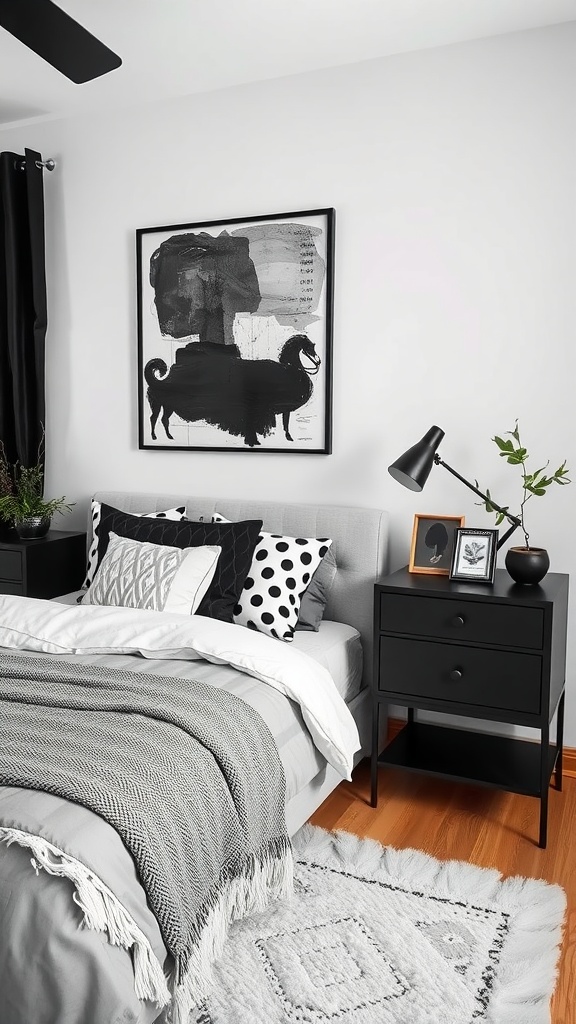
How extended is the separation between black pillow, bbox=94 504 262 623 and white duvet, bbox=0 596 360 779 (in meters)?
0.28

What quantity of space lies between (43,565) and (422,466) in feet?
5.50

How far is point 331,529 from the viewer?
3.03 m

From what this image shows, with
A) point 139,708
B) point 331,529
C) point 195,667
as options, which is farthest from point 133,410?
point 139,708

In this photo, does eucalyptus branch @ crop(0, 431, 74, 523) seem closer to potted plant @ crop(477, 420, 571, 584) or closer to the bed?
the bed

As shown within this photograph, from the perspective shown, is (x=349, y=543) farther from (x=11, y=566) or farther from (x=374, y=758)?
(x=11, y=566)

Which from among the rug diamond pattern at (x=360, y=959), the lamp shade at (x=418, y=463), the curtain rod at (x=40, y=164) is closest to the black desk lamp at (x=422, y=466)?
the lamp shade at (x=418, y=463)

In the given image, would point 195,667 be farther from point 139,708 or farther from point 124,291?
point 124,291

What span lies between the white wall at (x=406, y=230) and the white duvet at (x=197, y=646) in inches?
36.1

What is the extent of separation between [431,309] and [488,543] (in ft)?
3.00

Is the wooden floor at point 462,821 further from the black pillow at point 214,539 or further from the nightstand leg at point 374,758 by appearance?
the black pillow at point 214,539

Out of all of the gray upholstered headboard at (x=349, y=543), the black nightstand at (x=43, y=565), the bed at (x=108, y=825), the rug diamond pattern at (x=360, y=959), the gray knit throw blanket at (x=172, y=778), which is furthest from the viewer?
the black nightstand at (x=43, y=565)

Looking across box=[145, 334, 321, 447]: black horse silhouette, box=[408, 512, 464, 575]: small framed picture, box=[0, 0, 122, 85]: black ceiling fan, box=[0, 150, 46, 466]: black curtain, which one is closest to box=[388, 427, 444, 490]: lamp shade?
box=[408, 512, 464, 575]: small framed picture

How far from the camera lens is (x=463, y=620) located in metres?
2.53

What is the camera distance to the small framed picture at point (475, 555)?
268 centimetres
